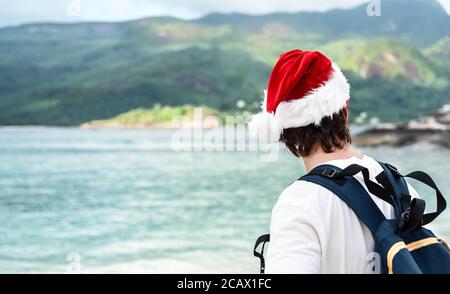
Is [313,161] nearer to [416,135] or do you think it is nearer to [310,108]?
[310,108]

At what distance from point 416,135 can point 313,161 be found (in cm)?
1702

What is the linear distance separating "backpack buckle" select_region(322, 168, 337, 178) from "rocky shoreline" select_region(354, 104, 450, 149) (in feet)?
51.9

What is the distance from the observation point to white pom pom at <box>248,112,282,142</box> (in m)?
0.79

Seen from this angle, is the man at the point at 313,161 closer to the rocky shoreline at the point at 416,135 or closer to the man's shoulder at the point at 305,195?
the man's shoulder at the point at 305,195

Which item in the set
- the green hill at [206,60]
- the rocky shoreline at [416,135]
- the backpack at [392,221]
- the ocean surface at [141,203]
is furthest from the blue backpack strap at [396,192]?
the green hill at [206,60]

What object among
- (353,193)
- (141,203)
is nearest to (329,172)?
(353,193)

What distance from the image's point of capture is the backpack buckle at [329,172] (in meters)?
0.69

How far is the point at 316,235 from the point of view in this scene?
2.24ft

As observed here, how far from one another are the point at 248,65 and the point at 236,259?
943 inches

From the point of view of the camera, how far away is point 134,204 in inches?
489

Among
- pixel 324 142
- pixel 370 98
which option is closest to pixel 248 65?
pixel 370 98

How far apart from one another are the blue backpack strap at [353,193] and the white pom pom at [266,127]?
0.34 ft
